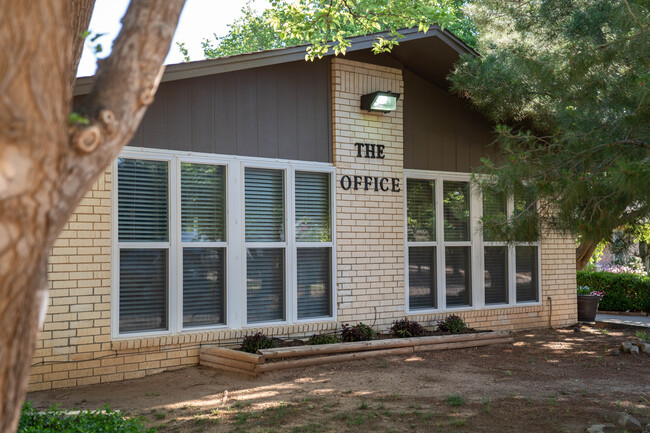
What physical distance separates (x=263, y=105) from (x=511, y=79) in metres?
3.25

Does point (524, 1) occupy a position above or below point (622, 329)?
Result: above

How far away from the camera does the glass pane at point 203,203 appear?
7613 millimetres

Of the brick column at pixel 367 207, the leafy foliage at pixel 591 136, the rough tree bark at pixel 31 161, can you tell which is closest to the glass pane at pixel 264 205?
the brick column at pixel 367 207

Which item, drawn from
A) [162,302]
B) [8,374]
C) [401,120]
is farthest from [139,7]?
[401,120]

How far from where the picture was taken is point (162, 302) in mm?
7422

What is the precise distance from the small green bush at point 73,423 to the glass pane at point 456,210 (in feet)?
21.5

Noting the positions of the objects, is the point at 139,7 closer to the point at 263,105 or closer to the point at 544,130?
the point at 263,105

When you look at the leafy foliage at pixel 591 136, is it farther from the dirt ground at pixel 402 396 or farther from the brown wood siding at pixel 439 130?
the brown wood siding at pixel 439 130

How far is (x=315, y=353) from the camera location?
25.1 ft

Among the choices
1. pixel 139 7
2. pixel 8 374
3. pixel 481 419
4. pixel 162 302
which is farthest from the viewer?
pixel 162 302

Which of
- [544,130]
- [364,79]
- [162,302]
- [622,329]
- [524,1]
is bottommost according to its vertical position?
[622,329]

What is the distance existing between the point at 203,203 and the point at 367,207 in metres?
2.45

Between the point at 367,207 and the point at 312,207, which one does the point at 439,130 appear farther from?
the point at 312,207

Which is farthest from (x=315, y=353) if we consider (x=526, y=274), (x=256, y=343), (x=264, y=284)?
(x=526, y=274)
